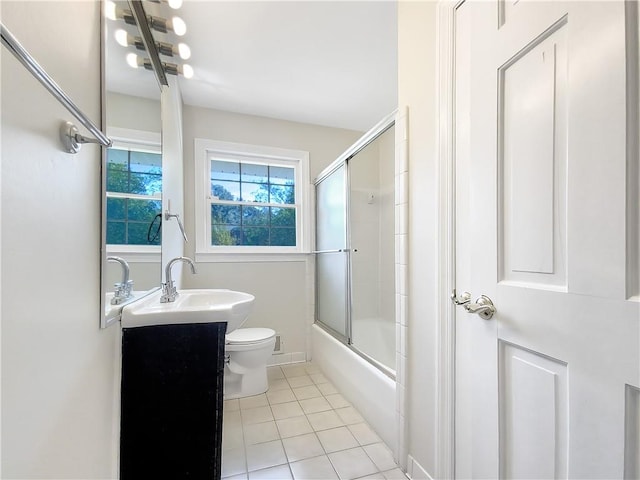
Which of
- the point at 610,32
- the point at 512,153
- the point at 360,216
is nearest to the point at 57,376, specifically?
the point at 512,153

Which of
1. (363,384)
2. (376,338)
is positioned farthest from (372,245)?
(363,384)

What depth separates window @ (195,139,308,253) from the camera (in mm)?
2631

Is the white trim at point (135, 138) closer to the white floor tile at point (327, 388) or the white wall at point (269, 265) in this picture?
the white wall at point (269, 265)

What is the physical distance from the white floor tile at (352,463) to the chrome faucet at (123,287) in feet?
4.28

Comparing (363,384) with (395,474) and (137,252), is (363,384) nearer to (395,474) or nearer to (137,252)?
(395,474)

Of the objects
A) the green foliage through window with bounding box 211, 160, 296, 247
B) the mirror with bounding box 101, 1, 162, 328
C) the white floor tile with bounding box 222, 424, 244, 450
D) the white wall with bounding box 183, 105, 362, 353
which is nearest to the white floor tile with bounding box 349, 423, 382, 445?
the white floor tile with bounding box 222, 424, 244, 450

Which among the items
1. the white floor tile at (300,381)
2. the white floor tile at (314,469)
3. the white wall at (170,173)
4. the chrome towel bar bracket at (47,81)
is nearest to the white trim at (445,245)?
the white floor tile at (314,469)

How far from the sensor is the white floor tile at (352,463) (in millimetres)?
1368

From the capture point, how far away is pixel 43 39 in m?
0.58

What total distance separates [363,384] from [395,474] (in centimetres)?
51

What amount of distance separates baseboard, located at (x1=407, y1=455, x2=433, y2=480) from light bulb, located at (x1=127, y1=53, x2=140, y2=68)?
2.18 meters

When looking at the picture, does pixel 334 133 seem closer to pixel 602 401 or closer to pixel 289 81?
pixel 289 81

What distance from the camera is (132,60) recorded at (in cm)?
122

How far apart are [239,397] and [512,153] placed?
7.48ft
